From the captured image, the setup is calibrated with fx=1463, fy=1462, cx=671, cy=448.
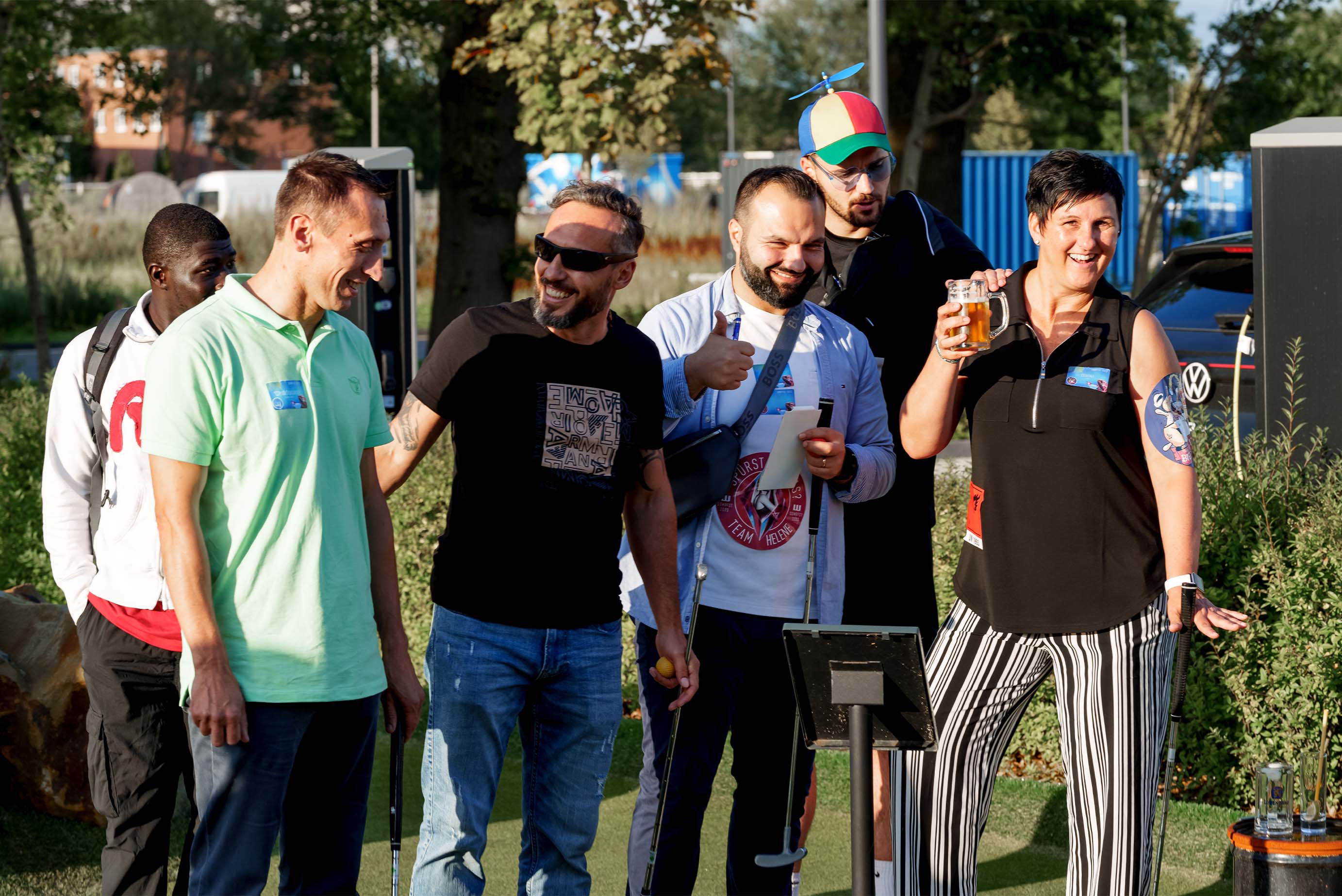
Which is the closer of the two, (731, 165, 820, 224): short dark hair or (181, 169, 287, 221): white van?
(731, 165, 820, 224): short dark hair

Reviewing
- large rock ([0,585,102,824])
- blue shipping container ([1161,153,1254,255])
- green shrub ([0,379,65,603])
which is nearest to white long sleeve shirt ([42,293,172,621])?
large rock ([0,585,102,824])

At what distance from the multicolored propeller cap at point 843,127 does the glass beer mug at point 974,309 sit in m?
0.71

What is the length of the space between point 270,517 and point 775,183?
1456 millimetres

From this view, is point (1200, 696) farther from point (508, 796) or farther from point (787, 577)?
point (508, 796)

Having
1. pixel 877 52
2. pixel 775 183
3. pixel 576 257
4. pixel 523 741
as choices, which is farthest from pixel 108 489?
pixel 877 52

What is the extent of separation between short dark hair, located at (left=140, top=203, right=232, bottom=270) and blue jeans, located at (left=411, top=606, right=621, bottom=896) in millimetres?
1121

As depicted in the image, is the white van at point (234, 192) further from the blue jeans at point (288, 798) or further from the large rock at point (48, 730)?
the blue jeans at point (288, 798)

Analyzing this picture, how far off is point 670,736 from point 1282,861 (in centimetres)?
155

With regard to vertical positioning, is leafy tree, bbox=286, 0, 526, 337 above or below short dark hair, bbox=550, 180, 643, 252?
above

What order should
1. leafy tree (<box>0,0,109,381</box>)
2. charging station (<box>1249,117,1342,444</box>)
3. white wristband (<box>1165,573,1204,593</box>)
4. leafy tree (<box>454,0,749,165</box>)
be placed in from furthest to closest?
leafy tree (<box>0,0,109,381</box>) → leafy tree (<box>454,0,749,165</box>) → charging station (<box>1249,117,1342,444</box>) → white wristband (<box>1165,573,1204,593</box>)

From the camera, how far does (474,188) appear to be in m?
13.2

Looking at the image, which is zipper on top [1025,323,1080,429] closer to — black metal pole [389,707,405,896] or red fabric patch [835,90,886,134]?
red fabric patch [835,90,886,134]

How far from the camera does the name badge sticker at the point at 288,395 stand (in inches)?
114

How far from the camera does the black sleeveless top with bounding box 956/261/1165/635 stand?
11.3ft
